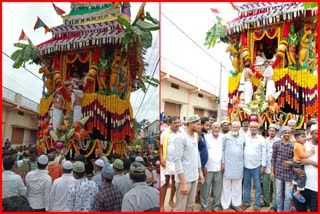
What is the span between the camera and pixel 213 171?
4.96 meters

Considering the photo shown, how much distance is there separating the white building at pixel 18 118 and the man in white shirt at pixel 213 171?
11.8ft

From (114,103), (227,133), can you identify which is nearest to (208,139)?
(227,133)

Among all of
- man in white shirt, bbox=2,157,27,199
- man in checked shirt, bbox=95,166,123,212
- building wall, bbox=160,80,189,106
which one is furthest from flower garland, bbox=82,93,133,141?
building wall, bbox=160,80,189,106

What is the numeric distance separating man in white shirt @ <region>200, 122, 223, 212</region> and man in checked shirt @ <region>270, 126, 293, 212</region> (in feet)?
2.52

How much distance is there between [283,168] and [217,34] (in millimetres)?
6055

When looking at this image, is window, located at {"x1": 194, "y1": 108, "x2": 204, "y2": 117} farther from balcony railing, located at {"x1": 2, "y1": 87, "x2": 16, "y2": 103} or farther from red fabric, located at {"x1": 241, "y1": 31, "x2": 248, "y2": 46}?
balcony railing, located at {"x1": 2, "y1": 87, "x2": 16, "y2": 103}

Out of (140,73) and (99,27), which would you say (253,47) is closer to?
(140,73)

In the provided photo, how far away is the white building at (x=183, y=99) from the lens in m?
15.8

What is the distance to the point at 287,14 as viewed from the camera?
335 inches

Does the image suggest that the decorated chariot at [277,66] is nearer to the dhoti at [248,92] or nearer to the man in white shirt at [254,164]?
the dhoti at [248,92]

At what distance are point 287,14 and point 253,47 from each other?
125 centimetres

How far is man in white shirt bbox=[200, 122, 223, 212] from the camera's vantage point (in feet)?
16.2

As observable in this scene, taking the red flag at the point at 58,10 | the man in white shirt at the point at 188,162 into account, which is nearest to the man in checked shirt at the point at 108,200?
the man in white shirt at the point at 188,162

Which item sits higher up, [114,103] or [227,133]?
[114,103]
